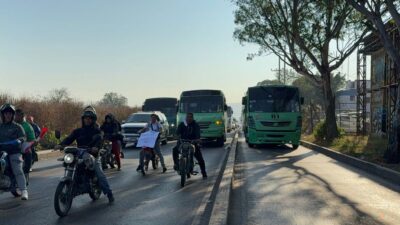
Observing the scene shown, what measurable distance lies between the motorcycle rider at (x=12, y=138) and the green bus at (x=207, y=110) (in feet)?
51.6

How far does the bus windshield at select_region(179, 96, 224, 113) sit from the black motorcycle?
16390 millimetres

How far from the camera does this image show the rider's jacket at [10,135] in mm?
8375

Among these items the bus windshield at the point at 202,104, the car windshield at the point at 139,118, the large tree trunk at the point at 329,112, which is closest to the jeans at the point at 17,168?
the bus windshield at the point at 202,104

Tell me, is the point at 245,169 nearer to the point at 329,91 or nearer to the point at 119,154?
the point at 119,154

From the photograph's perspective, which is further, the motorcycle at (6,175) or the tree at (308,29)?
the tree at (308,29)

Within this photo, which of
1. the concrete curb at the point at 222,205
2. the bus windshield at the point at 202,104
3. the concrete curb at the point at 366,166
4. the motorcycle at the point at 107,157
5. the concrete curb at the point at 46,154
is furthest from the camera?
the bus windshield at the point at 202,104

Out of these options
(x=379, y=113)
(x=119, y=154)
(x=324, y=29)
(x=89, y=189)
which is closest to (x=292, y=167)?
(x=119, y=154)

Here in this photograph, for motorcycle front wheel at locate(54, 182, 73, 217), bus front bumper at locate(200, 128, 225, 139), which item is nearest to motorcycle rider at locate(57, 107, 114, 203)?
motorcycle front wheel at locate(54, 182, 73, 217)

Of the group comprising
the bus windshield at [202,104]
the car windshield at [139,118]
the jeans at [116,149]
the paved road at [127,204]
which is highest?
the bus windshield at [202,104]

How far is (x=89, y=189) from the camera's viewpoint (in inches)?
324

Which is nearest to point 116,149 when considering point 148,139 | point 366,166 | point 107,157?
point 107,157

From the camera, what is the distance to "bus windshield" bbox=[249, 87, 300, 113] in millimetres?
22562

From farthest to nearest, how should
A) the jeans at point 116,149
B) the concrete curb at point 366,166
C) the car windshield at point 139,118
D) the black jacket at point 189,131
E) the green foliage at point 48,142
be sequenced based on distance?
the car windshield at point 139,118, the green foliage at point 48,142, the jeans at point 116,149, the concrete curb at point 366,166, the black jacket at point 189,131

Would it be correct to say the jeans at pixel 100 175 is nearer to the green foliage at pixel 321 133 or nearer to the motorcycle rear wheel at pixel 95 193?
the motorcycle rear wheel at pixel 95 193
